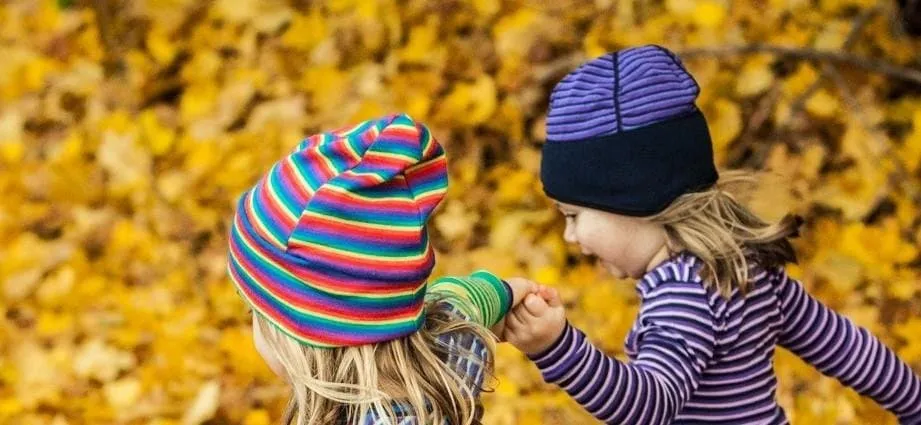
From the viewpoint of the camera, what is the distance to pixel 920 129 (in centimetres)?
321

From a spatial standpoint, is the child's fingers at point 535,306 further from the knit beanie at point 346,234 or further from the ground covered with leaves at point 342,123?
the ground covered with leaves at point 342,123

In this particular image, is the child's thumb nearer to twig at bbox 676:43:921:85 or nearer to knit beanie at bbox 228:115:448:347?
knit beanie at bbox 228:115:448:347

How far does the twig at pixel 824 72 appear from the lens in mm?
3309

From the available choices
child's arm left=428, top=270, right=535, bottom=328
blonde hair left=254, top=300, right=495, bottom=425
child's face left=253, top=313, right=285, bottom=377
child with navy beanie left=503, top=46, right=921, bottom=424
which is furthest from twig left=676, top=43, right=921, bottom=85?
child's face left=253, top=313, right=285, bottom=377

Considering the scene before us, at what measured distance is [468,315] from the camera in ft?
5.30

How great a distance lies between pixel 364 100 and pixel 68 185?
1073 mm

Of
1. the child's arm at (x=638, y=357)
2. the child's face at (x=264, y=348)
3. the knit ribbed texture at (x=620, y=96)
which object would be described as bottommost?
the child's arm at (x=638, y=357)

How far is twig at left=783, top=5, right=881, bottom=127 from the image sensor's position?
3309 millimetres

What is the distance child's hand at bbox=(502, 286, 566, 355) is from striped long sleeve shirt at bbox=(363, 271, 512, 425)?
2 cm

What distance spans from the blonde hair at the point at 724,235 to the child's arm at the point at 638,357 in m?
0.07

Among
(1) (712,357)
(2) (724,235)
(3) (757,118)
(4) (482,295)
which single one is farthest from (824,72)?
(4) (482,295)

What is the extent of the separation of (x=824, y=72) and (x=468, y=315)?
210 centimetres

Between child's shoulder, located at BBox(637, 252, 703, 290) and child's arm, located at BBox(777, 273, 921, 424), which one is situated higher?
child's shoulder, located at BBox(637, 252, 703, 290)

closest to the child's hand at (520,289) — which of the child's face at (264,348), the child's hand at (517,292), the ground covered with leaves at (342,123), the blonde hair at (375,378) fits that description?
the child's hand at (517,292)
